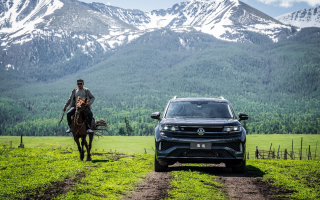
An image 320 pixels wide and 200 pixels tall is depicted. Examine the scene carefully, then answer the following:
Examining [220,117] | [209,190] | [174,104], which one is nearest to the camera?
[209,190]

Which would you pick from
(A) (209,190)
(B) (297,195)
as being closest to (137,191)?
(A) (209,190)

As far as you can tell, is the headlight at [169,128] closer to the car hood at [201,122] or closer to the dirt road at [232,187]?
the car hood at [201,122]

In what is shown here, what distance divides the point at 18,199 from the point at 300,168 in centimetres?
986

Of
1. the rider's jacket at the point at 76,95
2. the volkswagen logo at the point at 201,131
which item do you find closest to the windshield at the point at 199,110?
the volkswagen logo at the point at 201,131

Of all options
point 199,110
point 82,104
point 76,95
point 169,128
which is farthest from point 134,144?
point 169,128

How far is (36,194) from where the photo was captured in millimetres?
8031

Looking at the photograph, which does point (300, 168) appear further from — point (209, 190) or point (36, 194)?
point (36, 194)

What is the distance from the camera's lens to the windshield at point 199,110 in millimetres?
12480

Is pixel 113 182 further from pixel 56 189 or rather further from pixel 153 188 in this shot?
pixel 56 189

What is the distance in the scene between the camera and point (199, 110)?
12750mm

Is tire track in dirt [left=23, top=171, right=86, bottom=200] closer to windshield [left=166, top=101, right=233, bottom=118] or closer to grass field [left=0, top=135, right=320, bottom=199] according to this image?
grass field [left=0, top=135, right=320, bottom=199]

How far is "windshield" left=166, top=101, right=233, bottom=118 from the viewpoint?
40.9 feet

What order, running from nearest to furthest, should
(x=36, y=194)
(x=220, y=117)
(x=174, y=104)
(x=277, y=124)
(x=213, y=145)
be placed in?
(x=36, y=194)
(x=213, y=145)
(x=220, y=117)
(x=174, y=104)
(x=277, y=124)

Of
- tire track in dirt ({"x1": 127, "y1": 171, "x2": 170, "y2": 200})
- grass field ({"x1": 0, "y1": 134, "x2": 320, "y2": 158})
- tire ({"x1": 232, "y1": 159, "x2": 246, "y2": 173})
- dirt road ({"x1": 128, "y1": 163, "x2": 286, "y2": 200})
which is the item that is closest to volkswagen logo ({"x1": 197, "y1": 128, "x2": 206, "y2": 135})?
Result: dirt road ({"x1": 128, "y1": 163, "x2": 286, "y2": 200})
